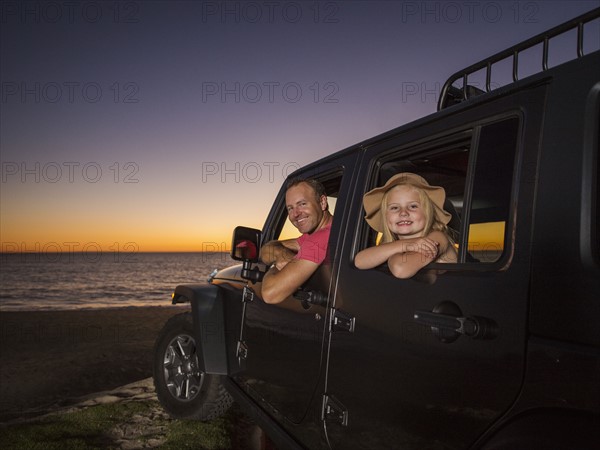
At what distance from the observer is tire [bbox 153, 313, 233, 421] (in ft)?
11.6

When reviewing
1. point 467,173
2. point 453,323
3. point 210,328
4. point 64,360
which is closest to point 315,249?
point 467,173

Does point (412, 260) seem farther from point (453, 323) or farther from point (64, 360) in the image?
point (64, 360)

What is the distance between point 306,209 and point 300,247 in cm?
32

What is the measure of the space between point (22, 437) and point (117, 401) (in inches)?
44.2

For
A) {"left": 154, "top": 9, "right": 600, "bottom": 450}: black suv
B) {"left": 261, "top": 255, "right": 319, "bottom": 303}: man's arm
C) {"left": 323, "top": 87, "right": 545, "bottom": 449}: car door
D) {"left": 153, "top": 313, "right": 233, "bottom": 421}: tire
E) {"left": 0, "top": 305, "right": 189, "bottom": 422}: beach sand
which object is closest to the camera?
{"left": 154, "top": 9, "right": 600, "bottom": 450}: black suv

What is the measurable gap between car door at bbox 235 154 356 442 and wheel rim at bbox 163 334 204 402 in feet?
2.40

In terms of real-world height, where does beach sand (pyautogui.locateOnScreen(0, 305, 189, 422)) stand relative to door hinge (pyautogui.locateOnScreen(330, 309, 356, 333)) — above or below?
below

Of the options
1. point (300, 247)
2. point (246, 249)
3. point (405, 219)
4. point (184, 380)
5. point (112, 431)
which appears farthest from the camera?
point (184, 380)

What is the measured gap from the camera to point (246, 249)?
270cm

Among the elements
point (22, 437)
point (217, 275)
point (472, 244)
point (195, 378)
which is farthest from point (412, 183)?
point (22, 437)

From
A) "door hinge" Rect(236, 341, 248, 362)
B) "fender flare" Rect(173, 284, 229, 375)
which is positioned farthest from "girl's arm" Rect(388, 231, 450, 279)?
"fender flare" Rect(173, 284, 229, 375)

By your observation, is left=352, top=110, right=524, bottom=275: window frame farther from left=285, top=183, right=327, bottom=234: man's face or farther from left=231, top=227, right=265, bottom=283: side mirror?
left=231, top=227, right=265, bottom=283: side mirror

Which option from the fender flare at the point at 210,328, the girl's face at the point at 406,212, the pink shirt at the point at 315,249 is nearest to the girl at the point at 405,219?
the girl's face at the point at 406,212

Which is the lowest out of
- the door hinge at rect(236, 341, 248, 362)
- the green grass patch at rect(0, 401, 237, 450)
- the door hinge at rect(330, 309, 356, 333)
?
the green grass patch at rect(0, 401, 237, 450)
